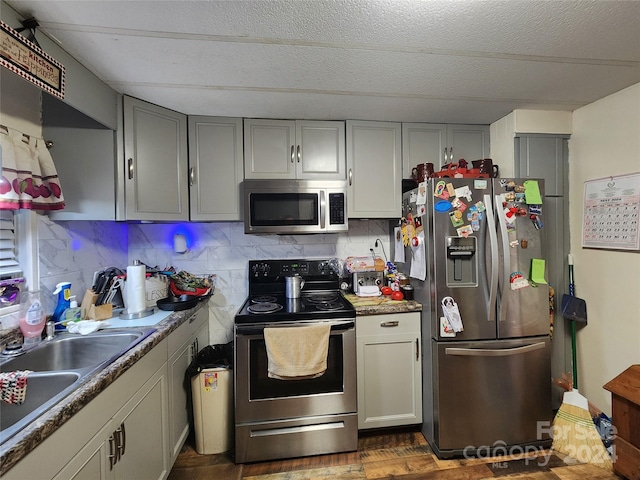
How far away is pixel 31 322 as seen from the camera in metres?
1.29

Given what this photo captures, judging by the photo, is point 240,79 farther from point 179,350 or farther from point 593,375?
point 593,375

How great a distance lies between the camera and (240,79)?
1564mm

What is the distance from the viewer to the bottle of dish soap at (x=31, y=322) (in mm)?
1285

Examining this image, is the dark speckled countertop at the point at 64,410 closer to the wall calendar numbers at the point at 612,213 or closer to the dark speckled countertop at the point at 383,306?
the dark speckled countertop at the point at 383,306

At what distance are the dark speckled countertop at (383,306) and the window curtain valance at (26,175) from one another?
180cm

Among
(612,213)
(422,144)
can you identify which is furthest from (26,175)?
(612,213)

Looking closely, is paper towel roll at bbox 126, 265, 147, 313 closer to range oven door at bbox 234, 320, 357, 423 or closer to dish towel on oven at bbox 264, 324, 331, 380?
range oven door at bbox 234, 320, 357, 423

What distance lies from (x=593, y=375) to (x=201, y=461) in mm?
2709

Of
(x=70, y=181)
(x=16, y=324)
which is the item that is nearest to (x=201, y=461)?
(x=16, y=324)

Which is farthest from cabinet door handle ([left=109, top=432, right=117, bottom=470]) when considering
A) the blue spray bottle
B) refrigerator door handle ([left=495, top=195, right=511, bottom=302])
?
refrigerator door handle ([left=495, top=195, right=511, bottom=302])

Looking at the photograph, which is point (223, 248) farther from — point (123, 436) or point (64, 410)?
point (64, 410)

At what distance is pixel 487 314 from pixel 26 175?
254 cm

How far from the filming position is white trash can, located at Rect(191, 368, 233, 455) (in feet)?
5.75

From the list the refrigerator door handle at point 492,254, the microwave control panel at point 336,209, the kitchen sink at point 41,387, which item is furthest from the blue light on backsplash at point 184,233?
the refrigerator door handle at point 492,254
